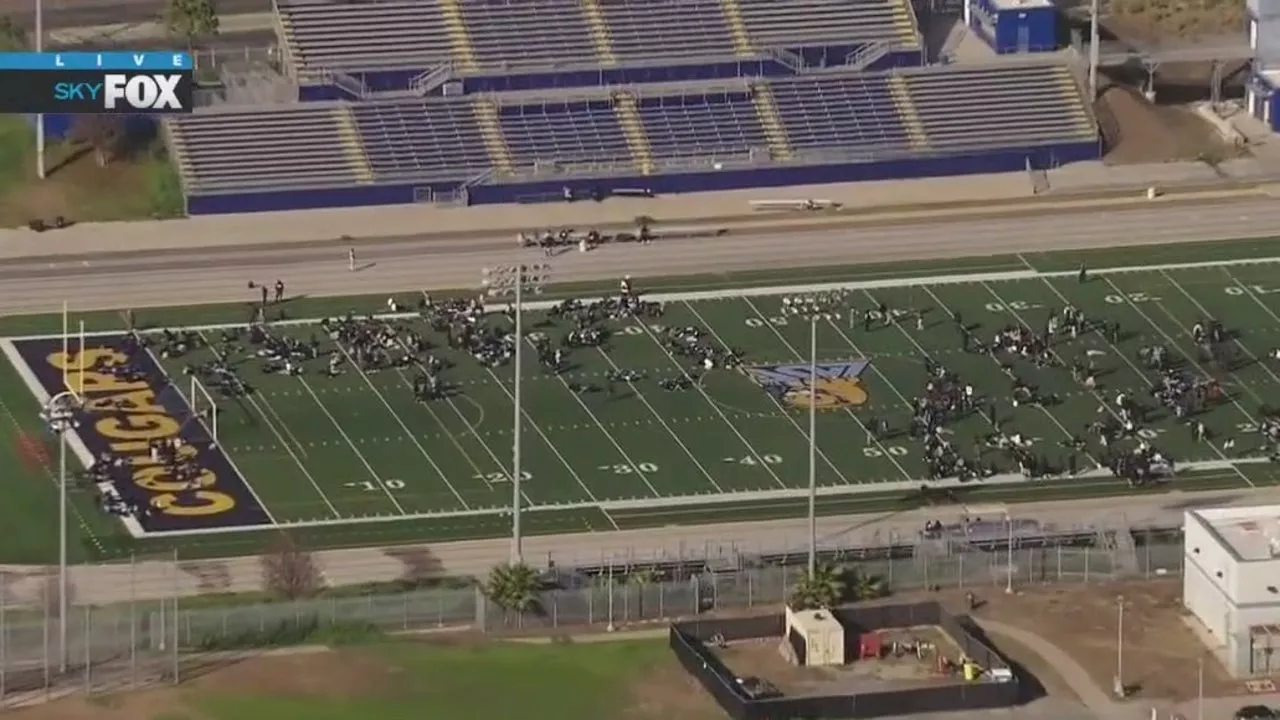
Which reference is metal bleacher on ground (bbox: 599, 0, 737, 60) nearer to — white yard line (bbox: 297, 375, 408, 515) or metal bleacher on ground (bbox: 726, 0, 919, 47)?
metal bleacher on ground (bbox: 726, 0, 919, 47)

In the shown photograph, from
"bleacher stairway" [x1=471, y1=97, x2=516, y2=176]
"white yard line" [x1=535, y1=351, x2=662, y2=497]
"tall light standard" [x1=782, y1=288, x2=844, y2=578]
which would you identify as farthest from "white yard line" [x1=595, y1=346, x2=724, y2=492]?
"bleacher stairway" [x1=471, y1=97, x2=516, y2=176]

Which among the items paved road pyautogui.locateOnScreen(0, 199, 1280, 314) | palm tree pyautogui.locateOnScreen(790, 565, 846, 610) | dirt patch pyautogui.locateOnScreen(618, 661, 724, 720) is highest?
paved road pyautogui.locateOnScreen(0, 199, 1280, 314)

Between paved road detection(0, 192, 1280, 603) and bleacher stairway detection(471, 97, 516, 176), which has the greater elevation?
bleacher stairway detection(471, 97, 516, 176)

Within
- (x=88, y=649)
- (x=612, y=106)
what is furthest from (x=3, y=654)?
(x=612, y=106)

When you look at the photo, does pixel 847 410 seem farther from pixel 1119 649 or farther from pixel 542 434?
pixel 1119 649

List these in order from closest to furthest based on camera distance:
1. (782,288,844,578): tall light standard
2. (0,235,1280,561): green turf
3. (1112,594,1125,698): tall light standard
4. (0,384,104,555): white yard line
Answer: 1. (1112,594,1125,698): tall light standard
2. (782,288,844,578): tall light standard
3. (0,384,104,555): white yard line
4. (0,235,1280,561): green turf

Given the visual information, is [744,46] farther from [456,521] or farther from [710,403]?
[456,521]

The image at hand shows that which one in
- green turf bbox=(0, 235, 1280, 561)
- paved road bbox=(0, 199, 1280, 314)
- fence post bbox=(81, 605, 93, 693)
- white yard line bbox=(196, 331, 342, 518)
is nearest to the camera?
fence post bbox=(81, 605, 93, 693)

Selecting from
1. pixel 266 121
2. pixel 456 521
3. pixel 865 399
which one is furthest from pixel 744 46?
pixel 456 521
